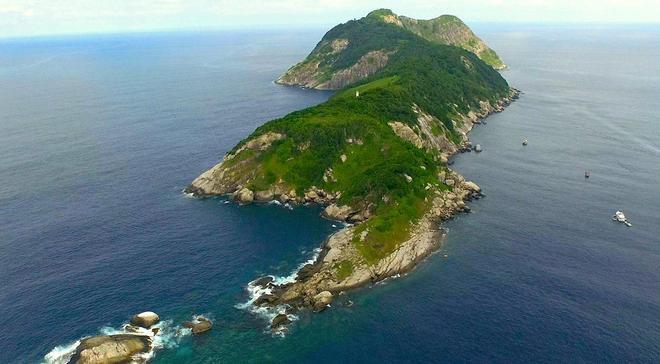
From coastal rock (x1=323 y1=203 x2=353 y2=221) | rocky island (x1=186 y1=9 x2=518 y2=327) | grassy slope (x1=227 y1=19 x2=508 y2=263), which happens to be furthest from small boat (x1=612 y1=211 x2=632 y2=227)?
coastal rock (x1=323 y1=203 x2=353 y2=221)

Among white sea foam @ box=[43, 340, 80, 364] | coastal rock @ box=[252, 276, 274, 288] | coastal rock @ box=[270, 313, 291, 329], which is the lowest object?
white sea foam @ box=[43, 340, 80, 364]

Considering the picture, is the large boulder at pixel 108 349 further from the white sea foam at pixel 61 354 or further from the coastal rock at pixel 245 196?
the coastal rock at pixel 245 196

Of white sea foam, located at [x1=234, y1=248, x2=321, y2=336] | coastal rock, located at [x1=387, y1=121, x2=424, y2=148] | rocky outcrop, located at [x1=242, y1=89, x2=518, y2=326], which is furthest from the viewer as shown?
coastal rock, located at [x1=387, y1=121, x2=424, y2=148]

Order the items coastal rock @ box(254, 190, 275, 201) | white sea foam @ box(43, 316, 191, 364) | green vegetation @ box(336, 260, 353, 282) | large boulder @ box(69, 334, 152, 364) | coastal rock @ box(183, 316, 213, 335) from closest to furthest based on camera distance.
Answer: large boulder @ box(69, 334, 152, 364), white sea foam @ box(43, 316, 191, 364), coastal rock @ box(183, 316, 213, 335), green vegetation @ box(336, 260, 353, 282), coastal rock @ box(254, 190, 275, 201)

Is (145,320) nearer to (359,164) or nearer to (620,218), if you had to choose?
(359,164)

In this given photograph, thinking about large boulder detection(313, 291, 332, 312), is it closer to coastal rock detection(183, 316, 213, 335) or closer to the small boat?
coastal rock detection(183, 316, 213, 335)

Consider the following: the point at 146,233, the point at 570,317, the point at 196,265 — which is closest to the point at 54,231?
the point at 146,233

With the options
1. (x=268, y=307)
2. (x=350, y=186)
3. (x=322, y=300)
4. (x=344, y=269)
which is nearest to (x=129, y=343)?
(x=268, y=307)
